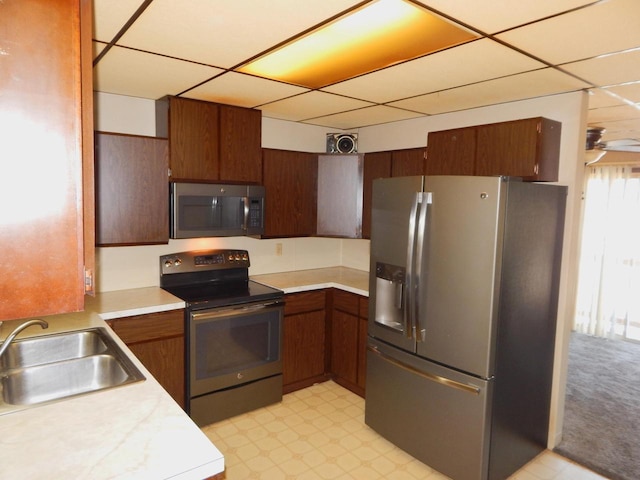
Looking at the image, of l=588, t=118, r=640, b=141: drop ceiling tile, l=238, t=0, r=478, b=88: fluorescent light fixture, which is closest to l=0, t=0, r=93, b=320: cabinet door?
l=238, t=0, r=478, b=88: fluorescent light fixture

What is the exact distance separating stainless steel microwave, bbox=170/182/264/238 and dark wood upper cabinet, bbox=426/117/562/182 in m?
1.40

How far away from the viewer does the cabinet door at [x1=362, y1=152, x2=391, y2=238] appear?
353cm

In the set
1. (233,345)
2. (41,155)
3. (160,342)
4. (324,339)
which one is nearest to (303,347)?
(324,339)

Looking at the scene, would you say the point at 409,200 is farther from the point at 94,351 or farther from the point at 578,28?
the point at 94,351

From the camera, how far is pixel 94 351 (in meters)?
1.94

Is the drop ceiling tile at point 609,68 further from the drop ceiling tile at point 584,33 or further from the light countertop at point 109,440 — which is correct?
the light countertop at point 109,440

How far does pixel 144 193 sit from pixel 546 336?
2710 mm

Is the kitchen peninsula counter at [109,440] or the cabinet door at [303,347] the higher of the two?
the kitchen peninsula counter at [109,440]

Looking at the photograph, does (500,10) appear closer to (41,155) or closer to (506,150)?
(506,150)

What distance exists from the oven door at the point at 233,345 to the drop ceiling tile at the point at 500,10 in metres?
2.20

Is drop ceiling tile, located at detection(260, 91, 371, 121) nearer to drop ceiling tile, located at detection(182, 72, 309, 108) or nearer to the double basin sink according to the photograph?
drop ceiling tile, located at detection(182, 72, 309, 108)

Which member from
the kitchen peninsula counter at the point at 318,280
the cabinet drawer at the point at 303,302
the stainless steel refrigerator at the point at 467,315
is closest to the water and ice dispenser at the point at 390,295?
the stainless steel refrigerator at the point at 467,315

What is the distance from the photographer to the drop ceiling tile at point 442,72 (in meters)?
1.96

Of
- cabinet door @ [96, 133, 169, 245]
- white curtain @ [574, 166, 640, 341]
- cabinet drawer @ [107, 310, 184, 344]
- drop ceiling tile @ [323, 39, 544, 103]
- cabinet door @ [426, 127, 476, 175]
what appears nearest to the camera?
drop ceiling tile @ [323, 39, 544, 103]
